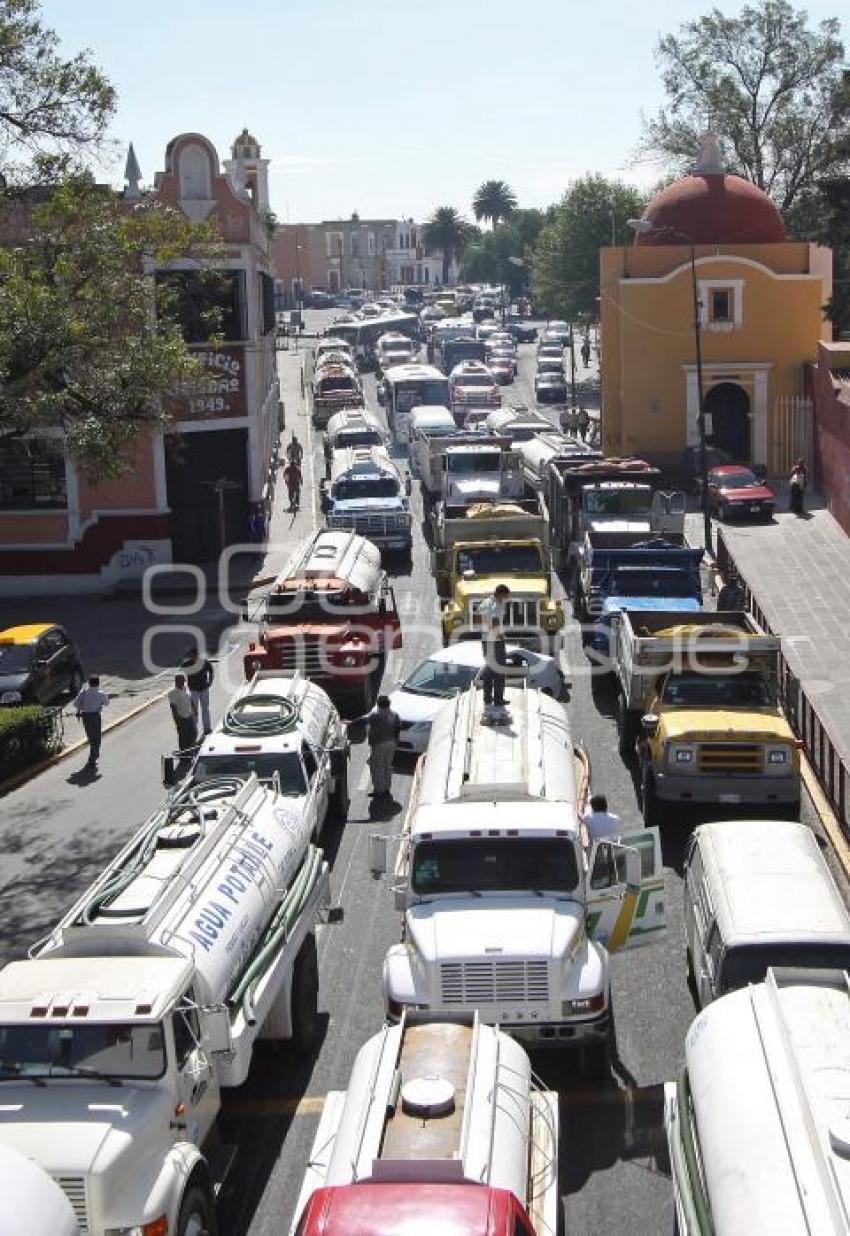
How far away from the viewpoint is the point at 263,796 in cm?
1584

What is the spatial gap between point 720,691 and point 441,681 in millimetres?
4837

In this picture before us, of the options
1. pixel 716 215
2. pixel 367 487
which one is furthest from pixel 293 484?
pixel 716 215

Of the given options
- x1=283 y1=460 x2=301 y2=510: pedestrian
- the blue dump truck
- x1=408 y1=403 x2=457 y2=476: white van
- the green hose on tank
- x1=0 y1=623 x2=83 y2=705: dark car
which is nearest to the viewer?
the green hose on tank

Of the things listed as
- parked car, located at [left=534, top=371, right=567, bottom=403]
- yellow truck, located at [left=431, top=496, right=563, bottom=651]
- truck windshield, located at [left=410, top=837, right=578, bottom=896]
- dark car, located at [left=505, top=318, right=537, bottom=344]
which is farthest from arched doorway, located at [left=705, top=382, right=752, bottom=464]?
dark car, located at [left=505, top=318, right=537, bottom=344]

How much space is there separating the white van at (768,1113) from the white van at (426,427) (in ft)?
134

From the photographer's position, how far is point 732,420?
54.4 metres

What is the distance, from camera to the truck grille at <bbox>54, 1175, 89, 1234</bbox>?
966 centimetres

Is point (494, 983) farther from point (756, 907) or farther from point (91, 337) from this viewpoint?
point (91, 337)

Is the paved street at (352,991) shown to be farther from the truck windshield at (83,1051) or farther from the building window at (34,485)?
the building window at (34,485)

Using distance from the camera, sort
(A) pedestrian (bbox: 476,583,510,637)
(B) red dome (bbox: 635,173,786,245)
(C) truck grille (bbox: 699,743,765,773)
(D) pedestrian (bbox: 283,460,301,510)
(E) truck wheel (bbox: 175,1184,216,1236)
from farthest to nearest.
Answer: (B) red dome (bbox: 635,173,786,245)
(D) pedestrian (bbox: 283,460,301,510)
(A) pedestrian (bbox: 476,583,510,637)
(C) truck grille (bbox: 699,743,765,773)
(E) truck wheel (bbox: 175,1184,216,1236)

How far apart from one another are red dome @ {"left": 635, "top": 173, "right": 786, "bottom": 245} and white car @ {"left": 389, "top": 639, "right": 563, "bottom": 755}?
108ft

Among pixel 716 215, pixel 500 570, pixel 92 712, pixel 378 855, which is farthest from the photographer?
pixel 716 215

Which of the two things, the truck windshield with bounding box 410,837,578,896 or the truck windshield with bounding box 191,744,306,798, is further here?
the truck windshield with bounding box 191,744,306,798

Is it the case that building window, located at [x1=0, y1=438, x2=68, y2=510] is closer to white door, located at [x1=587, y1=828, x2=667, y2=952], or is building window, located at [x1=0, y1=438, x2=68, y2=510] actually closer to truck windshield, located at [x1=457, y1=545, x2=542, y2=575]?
truck windshield, located at [x1=457, y1=545, x2=542, y2=575]
